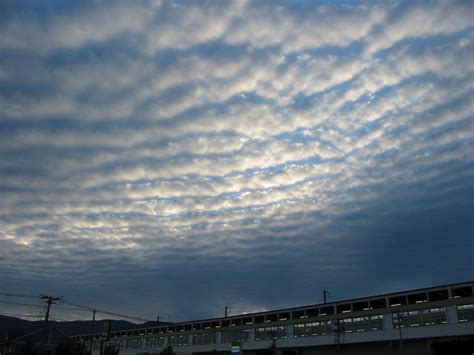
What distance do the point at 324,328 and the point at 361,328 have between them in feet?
26.8

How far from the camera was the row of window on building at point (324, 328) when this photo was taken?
65812mm

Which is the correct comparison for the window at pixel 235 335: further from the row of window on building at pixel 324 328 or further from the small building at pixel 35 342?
the small building at pixel 35 342

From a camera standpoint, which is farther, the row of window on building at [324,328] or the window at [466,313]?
the row of window on building at [324,328]

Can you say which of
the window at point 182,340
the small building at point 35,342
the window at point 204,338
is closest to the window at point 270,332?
the window at point 204,338

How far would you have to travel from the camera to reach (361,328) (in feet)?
246

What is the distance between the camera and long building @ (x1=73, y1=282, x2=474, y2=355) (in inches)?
2552

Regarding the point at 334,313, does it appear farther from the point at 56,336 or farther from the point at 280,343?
the point at 56,336

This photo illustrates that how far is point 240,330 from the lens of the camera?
97.9m

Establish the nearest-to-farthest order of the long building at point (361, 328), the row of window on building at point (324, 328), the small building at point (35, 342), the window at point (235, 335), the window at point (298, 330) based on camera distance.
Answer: the long building at point (361, 328) < the row of window on building at point (324, 328) < the window at point (298, 330) < the window at point (235, 335) < the small building at point (35, 342)

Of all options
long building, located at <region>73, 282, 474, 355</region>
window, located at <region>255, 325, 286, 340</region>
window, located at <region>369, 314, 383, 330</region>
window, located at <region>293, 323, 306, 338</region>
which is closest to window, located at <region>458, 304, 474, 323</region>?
long building, located at <region>73, 282, 474, 355</region>

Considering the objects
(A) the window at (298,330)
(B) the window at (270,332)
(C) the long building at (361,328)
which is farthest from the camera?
(B) the window at (270,332)

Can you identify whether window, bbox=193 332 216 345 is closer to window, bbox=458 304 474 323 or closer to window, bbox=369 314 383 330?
window, bbox=369 314 383 330

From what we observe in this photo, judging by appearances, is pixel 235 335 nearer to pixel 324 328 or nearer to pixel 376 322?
pixel 324 328

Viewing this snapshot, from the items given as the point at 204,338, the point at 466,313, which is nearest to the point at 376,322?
the point at 466,313
